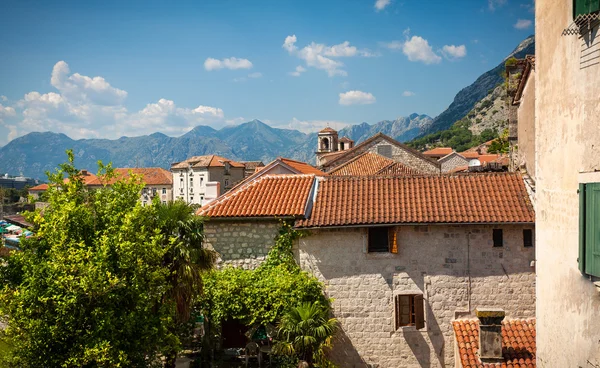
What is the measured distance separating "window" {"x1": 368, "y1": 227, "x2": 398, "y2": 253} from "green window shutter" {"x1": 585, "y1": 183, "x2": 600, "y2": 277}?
945cm

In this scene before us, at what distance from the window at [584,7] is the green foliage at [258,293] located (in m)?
11.3

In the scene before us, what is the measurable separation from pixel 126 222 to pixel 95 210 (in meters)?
1.26

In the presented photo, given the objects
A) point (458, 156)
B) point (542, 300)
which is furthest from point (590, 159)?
point (458, 156)

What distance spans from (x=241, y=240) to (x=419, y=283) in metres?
6.54

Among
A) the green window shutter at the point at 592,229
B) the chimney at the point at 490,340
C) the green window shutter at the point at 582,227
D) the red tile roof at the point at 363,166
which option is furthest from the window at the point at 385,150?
the green window shutter at the point at 592,229

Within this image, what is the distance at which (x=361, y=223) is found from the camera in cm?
1622

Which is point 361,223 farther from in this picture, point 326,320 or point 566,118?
point 566,118

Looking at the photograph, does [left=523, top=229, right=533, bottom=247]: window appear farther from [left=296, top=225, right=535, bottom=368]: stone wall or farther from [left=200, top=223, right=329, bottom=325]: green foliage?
[left=200, top=223, right=329, bottom=325]: green foliage

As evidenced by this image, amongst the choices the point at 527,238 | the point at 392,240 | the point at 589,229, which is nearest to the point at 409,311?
the point at 392,240

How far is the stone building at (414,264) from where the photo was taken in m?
16.2

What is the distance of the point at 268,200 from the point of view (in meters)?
17.9

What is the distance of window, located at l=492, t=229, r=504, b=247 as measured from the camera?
16359 millimetres

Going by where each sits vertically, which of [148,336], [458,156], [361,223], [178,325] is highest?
[458,156]

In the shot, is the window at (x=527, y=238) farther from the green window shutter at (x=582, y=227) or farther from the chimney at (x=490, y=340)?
the green window shutter at (x=582, y=227)
